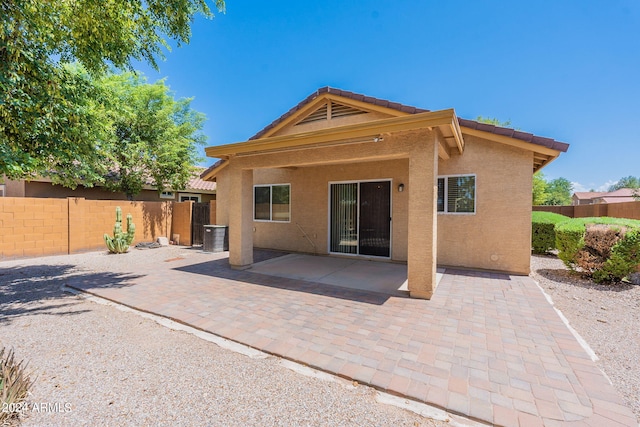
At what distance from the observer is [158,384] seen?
2.71 meters

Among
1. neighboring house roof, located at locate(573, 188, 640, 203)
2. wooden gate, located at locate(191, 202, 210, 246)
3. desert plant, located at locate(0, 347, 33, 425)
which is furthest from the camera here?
neighboring house roof, located at locate(573, 188, 640, 203)

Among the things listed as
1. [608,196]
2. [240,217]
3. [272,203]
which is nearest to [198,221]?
[272,203]

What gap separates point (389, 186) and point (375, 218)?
1.11 meters

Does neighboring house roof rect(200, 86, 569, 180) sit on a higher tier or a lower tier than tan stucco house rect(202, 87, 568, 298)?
higher

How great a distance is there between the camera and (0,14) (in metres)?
3.91

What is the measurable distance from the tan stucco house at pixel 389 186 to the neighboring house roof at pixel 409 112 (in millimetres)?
28

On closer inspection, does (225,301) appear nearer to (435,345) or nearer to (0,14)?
(435,345)

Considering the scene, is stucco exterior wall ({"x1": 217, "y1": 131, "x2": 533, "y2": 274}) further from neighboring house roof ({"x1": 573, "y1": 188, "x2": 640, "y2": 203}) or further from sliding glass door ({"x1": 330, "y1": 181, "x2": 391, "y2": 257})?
neighboring house roof ({"x1": 573, "y1": 188, "x2": 640, "y2": 203})

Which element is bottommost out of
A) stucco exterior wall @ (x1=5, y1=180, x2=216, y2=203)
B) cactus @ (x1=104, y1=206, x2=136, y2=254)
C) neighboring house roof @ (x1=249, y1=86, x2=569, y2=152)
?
cactus @ (x1=104, y1=206, x2=136, y2=254)

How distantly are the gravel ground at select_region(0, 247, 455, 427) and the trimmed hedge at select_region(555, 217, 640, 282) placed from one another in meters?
6.89

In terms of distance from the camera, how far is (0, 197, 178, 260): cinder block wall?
347 inches

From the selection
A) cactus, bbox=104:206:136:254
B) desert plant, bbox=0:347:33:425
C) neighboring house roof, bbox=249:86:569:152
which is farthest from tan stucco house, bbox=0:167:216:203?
desert plant, bbox=0:347:33:425

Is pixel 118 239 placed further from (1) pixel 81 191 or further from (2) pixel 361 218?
(2) pixel 361 218

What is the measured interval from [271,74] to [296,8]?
13.2ft
